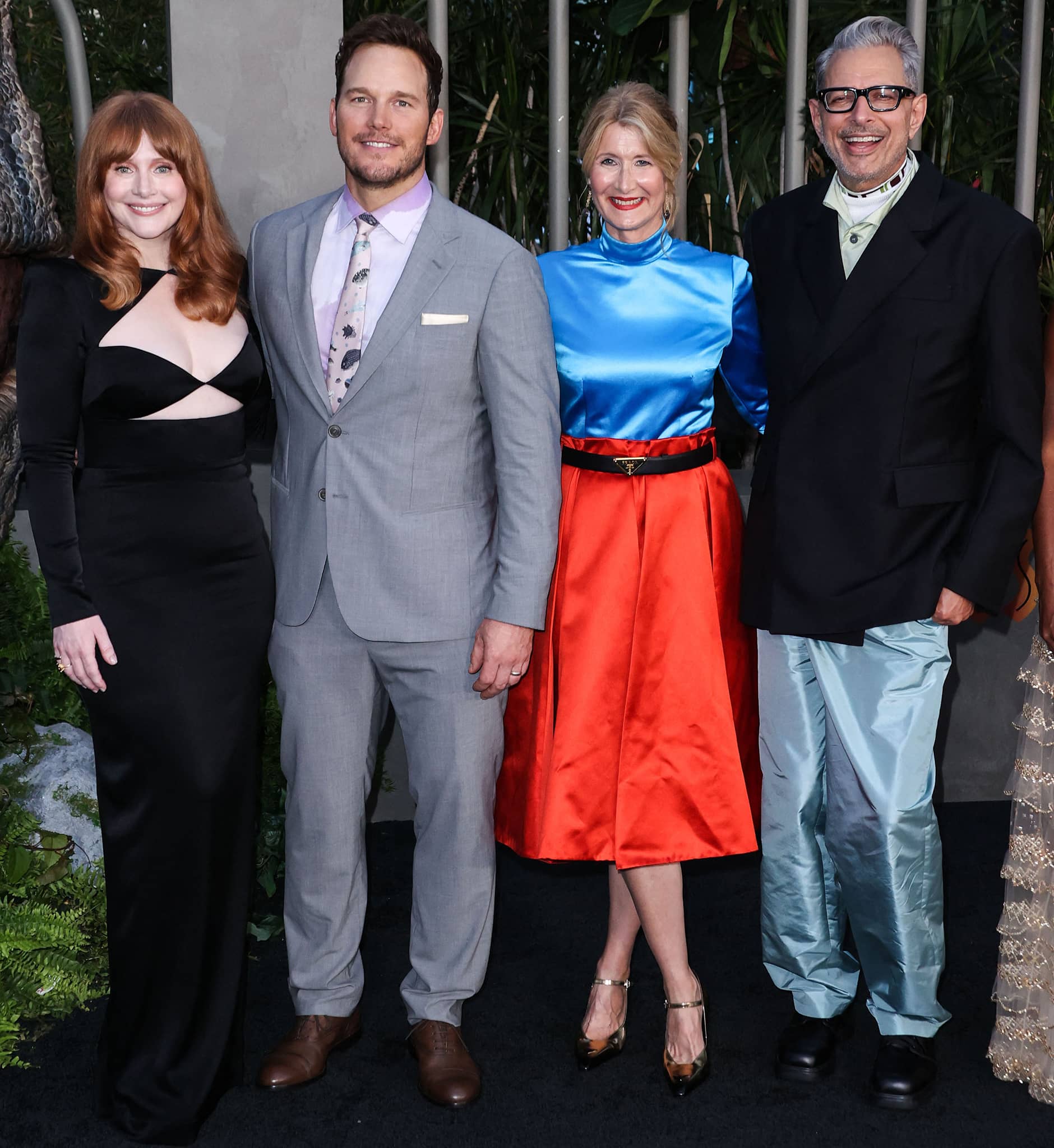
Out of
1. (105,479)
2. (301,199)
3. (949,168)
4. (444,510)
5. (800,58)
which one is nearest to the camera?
(105,479)

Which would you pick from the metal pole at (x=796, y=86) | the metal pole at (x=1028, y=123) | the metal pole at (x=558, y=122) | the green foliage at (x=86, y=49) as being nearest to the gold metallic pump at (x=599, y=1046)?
the metal pole at (x=558, y=122)

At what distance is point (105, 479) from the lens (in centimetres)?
204

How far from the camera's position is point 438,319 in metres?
Result: 2.11

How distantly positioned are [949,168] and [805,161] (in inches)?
20.5

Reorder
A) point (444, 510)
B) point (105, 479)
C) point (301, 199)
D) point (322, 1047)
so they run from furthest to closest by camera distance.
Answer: point (301, 199) < point (322, 1047) < point (444, 510) < point (105, 479)

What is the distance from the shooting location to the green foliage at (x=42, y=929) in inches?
100

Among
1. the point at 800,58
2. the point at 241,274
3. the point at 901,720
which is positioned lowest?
the point at 901,720

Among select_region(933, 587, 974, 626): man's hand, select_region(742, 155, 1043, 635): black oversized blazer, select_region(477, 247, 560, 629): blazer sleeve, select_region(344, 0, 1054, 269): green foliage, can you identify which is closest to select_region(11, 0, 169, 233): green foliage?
select_region(344, 0, 1054, 269): green foliage

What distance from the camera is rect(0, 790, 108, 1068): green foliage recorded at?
8.36 ft

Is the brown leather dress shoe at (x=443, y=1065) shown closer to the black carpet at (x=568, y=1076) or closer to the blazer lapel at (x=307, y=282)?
the black carpet at (x=568, y=1076)

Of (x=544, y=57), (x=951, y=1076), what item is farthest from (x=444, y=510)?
(x=544, y=57)

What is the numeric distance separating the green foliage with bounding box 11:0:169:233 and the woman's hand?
→ 9.07ft

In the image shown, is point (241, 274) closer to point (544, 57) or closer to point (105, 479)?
point (105, 479)

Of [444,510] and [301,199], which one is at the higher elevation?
[301,199]
